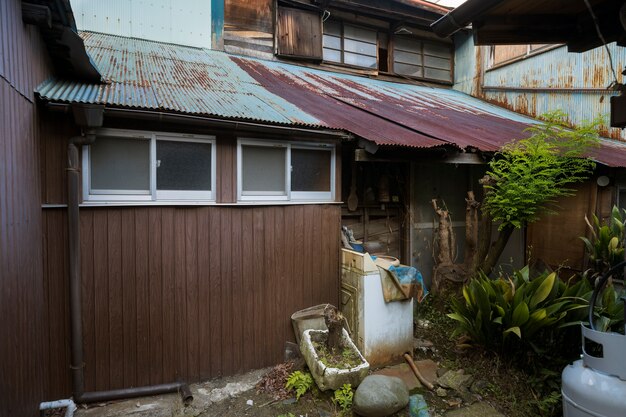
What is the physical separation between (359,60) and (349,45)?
19.1 inches

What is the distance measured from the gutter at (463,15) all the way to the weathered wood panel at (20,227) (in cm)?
358

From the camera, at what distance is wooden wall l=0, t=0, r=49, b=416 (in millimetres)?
2662

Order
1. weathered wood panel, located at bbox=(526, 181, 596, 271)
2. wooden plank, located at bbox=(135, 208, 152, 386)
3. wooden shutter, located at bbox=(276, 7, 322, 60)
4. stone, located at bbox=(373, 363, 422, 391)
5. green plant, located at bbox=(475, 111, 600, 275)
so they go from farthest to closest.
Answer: wooden shutter, located at bbox=(276, 7, 322, 60)
weathered wood panel, located at bbox=(526, 181, 596, 271)
green plant, located at bbox=(475, 111, 600, 275)
stone, located at bbox=(373, 363, 422, 391)
wooden plank, located at bbox=(135, 208, 152, 386)

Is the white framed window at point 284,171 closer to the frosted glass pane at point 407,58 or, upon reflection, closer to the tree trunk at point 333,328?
the tree trunk at point 333,328

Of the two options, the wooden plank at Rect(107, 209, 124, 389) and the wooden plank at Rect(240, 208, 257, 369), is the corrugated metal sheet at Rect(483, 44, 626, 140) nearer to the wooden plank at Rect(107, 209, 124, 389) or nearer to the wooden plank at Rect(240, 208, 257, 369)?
the wooden plank at Rect(240, 208, 257, 369)

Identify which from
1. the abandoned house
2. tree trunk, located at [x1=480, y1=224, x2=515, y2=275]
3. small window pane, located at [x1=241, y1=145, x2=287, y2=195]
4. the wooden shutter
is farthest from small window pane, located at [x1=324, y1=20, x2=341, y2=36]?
tree trunk, located at [x1=480, y1=224, x2=515, y2=275]

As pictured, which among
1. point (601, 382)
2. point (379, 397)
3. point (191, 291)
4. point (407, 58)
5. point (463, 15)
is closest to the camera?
point (601, 382)

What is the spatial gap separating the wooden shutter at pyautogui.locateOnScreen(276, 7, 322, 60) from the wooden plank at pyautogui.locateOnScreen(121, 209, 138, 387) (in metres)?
6.39

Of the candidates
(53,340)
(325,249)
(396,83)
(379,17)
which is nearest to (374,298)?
(325,249)

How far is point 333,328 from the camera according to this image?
439cm

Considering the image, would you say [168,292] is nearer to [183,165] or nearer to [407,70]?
[183,165]

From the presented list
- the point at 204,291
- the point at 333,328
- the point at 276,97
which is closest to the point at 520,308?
the point at 333,328

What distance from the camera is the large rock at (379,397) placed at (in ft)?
12.0

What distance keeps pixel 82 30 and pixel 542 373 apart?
32.3 feet
